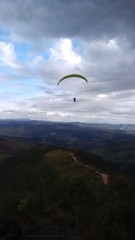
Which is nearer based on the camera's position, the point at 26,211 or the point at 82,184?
the point at 26,211

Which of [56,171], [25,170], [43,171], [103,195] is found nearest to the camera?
[103,195]

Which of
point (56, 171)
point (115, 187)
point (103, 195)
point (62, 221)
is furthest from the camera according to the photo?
point (56, 171)

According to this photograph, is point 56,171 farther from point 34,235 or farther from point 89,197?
point 34,235

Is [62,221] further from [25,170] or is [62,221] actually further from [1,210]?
[25,170]

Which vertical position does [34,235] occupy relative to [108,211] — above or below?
below

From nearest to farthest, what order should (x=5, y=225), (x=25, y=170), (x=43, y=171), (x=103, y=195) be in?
(x=5, y=225)
(x=103, y=195)
(x=43, y=171)
(x=25, y=170)

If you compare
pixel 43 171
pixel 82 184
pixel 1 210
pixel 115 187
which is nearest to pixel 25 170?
pixel 43 171

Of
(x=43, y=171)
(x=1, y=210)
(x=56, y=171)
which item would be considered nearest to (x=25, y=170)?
(x=43, y=171)

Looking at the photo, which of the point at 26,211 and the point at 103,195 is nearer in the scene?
the point at 26,211

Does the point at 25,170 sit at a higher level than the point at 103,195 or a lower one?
lower
